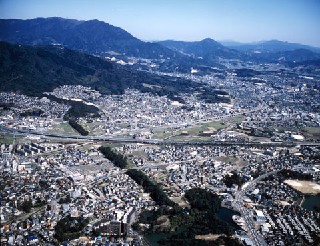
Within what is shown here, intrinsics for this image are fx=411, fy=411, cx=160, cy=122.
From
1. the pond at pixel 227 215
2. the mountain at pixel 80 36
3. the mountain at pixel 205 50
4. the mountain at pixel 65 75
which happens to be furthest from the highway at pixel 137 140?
the mountain at pixel 205 50

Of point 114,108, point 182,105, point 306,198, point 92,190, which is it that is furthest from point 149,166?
point 182,105

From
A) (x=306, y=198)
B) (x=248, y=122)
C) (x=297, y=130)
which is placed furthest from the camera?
(x=248, y=122)

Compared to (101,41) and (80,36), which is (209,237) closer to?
(101,41)

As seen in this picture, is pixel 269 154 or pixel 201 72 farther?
pixel 201 72

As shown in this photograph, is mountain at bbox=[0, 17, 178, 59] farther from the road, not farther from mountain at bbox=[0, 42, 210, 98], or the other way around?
the road

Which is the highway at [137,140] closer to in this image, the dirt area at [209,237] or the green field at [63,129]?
the green field at [63,129]

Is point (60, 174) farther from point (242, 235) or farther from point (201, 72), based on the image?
point (201, 72)
